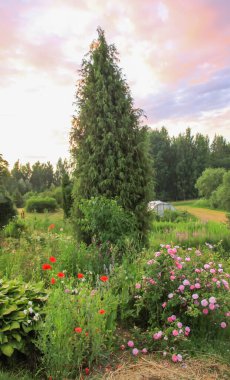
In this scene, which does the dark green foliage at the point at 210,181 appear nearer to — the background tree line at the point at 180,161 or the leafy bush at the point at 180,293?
the background tree line at the point at 180,161

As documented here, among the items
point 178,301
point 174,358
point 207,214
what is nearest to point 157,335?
point 174,358

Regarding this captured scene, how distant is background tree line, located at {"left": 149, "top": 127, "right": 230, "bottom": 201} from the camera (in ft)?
172

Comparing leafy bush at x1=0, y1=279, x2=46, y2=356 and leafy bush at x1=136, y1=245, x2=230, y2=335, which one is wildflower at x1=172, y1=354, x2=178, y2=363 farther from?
leafy bush at x1=0, y1=279, x2=46, y2=356

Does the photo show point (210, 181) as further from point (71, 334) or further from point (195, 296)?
point (71, 334)

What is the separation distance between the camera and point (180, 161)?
5403cm

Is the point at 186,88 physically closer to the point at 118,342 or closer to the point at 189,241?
the point at 189,241

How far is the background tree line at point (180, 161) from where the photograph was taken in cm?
5234

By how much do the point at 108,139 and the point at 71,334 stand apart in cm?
433

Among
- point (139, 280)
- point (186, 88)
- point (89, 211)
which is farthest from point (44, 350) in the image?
point (186, 88)

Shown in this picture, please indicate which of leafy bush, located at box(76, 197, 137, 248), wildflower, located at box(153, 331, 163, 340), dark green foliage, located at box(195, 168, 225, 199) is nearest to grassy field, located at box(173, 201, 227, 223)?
dark green foliage, located at box(195, 168, 225, 199)

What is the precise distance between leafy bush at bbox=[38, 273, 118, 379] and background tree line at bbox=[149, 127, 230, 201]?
47.7 m

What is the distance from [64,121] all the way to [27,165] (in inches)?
2101

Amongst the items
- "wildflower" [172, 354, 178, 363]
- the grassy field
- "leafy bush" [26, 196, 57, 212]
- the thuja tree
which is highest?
the thuja tree

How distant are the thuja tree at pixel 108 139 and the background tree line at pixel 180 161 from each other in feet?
143
